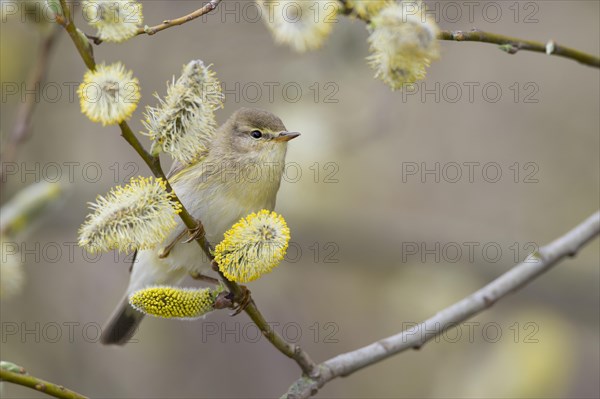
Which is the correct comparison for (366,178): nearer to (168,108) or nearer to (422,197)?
(422,197)

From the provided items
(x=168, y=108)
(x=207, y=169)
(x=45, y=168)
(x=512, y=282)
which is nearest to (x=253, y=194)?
(x=207, y=169)

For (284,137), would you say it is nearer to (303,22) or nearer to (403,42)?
(303,22)

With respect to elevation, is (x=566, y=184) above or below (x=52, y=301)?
above

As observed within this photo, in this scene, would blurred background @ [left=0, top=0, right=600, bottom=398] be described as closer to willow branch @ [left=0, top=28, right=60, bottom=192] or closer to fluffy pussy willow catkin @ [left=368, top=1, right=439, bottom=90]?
willow branch @ [left=0, top=28, right=60, bottom=192]

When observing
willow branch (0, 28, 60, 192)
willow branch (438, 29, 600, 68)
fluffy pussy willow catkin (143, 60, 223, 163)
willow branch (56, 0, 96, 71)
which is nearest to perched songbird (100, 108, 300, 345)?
willow branch (0, 28, 60, 192)

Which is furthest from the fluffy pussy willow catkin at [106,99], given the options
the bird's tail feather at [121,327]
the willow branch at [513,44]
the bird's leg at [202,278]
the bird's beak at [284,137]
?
the bird's tail feather at [121,327]

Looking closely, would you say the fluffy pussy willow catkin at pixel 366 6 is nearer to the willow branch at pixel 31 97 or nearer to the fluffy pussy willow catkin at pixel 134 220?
the fluffy pussy willow catkin at pixel 134 220
